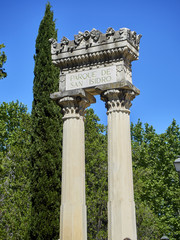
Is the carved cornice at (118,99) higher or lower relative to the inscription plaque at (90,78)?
lower

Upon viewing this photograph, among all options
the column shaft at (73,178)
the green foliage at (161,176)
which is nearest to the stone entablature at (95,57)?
the column shaft at (73,178)

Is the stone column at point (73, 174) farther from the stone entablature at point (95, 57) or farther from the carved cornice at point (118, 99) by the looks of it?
the carved cornice at point (118, 99)

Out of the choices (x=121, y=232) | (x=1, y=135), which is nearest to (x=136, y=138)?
(x=1, y=135)

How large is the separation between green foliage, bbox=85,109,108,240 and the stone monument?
36.8ft

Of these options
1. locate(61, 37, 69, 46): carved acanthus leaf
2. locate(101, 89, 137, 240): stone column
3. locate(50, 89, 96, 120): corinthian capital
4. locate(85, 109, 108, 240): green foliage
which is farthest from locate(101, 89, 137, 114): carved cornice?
locate(85, 109, 108, 240): green foliage

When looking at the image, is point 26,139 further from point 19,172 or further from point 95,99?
point 95,99

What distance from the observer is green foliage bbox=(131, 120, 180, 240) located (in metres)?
32.4

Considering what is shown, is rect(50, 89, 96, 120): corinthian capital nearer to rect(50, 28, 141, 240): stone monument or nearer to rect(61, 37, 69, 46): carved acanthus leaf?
rect(50, 28, 141, 240): stone monument

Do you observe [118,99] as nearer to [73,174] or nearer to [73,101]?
[73,101]

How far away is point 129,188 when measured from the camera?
39.0 ft

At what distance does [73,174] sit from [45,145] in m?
6.77

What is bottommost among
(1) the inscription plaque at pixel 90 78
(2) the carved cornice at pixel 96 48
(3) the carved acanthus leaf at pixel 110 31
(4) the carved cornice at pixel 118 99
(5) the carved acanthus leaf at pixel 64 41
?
(4) the carved cornice at pixel 118 99

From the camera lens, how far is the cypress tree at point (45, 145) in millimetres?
17781

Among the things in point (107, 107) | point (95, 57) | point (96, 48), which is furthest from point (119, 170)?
point (96, 48)
